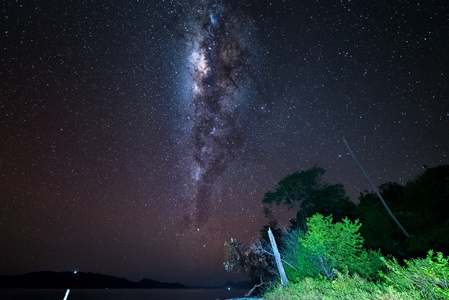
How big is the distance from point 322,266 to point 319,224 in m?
2.94

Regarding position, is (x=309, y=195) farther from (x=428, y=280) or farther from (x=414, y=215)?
(x=428, y=280)

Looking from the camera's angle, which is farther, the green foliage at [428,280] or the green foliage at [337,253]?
the green foliage at [337,253]

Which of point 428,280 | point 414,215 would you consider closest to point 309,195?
point 414,215

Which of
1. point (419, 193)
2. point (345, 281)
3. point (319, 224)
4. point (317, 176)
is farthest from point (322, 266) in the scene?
point (419, 193)

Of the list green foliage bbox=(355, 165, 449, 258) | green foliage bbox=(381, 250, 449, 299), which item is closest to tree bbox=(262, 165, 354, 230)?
green foliage bbox=(355, 165, 449, 258)

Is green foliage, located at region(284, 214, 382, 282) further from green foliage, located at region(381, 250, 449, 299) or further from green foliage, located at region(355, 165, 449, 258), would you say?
green foliage, located at region(381, 250, 449, 299)

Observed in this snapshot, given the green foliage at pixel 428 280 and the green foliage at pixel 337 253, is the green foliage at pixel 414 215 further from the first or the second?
the green foliage at pixel 428 280

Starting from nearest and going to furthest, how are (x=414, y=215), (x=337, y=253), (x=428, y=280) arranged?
(x=428, y=280), (x=337, y=253), (x=414, y=215)

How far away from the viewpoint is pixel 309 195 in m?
30.2

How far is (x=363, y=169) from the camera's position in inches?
1129

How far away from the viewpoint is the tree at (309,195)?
28.9m

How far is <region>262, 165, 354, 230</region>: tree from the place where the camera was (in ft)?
94.7

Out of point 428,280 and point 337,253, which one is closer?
point 428,280

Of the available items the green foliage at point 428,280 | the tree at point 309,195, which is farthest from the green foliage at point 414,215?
the green foliage at point 428,280
